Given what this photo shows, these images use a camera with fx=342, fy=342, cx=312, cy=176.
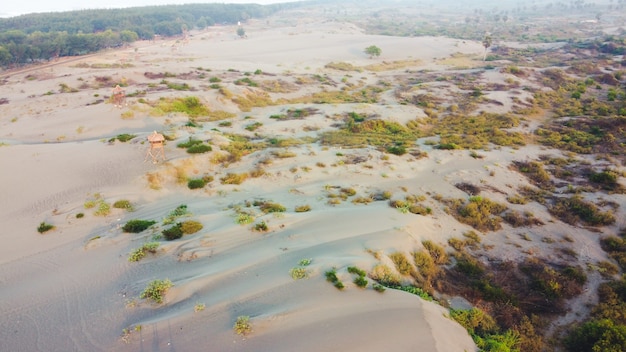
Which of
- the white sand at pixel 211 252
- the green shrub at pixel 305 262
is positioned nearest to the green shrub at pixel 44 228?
the white sand at pixel 211 252

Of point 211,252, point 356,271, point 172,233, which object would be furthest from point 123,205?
point 356,271

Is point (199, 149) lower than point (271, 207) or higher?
higher

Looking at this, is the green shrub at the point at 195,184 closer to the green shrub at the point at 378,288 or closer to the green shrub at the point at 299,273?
the green shrub at the point at 299,273

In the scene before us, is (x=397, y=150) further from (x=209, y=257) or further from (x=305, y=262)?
(x=209, y=257)

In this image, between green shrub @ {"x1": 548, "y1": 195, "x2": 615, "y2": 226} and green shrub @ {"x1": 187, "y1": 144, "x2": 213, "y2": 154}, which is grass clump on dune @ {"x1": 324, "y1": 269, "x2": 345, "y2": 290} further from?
green shrub @ {"x1": 187, "y1": 144, "x2": 213, "y2": 154}

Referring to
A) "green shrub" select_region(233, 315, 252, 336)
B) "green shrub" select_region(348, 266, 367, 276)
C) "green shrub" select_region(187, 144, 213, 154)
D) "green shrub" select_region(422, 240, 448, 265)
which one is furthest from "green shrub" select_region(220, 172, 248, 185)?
"green shrub" select_region(233, 315, 252, 336)

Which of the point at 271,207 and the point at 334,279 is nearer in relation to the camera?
the point at 334,279

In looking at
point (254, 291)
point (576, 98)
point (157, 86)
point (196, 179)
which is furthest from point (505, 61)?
point (254, 291)
